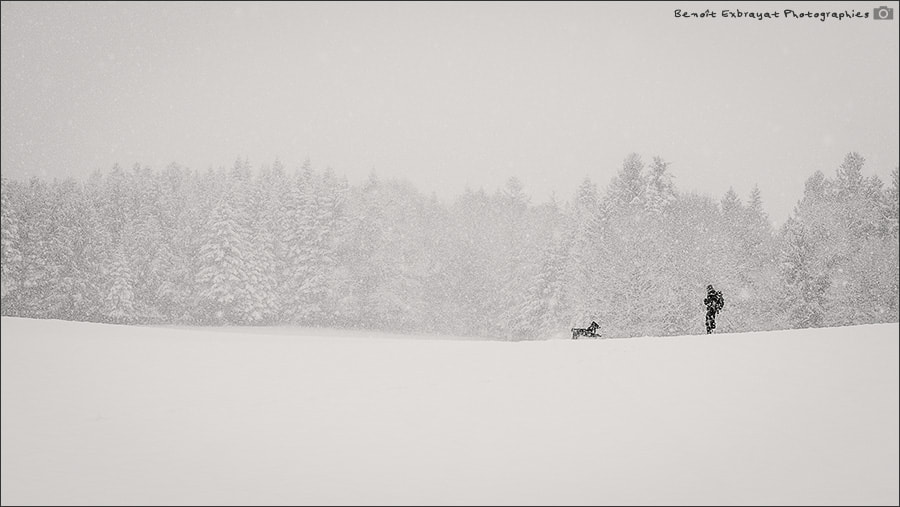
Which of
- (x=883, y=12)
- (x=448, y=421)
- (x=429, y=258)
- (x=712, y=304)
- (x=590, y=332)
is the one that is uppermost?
(x=883, y=12)

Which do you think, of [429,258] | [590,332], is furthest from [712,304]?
[429,258]

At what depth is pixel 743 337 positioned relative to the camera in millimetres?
19922

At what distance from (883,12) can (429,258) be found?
5253 cm

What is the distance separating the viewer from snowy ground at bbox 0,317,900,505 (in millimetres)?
12297

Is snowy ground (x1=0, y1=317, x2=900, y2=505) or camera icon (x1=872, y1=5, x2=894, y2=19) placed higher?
camera icon (x1=872, y1=5, x2=894, y2=19)

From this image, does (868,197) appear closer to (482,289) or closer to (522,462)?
(482,289)

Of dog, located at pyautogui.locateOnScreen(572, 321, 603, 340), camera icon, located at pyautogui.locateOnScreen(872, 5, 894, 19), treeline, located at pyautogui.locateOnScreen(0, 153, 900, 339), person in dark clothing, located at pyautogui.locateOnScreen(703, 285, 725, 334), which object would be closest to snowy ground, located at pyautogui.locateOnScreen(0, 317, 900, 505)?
person in dark clothing, located at pyautogui.locateOnScreen(703, 285, 725, 334)

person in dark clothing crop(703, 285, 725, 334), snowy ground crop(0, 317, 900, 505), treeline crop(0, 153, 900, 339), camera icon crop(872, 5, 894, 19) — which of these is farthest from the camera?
treeline crop(0, 153, 900, 339)

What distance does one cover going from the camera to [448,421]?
1495 centimetres

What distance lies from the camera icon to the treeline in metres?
17.4

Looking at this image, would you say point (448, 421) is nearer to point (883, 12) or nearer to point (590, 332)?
point (590, 332)

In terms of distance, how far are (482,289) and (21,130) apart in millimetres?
48610

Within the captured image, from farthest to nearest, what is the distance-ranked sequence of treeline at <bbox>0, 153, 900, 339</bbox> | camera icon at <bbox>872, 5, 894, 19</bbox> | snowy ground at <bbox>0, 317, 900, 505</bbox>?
treeline at <bbox>0, 153, 900, 339</bbox> → camera icon at <bbox>872, 5, 894, 19</bbox> → snowy ground at <bbox>0, 317, 900, 505</bbox>

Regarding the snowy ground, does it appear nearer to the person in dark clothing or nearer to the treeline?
the person in dark clothing
